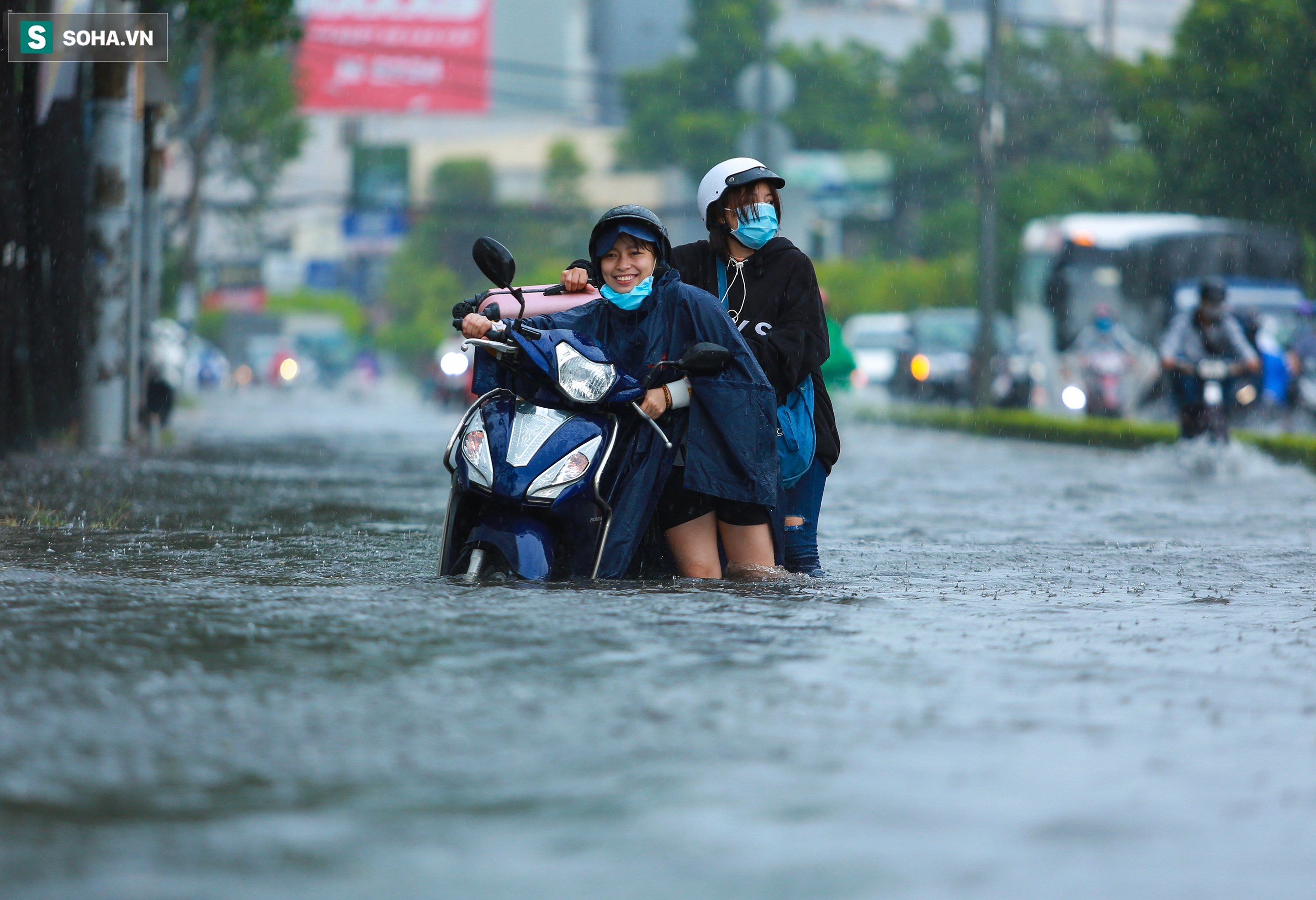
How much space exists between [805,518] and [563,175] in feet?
274

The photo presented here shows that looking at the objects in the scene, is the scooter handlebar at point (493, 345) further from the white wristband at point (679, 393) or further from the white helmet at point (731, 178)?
the white helmet at point (731, 178)

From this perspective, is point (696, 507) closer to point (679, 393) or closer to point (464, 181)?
point (679, 393)

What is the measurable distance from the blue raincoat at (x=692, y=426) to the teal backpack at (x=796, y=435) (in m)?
0.26

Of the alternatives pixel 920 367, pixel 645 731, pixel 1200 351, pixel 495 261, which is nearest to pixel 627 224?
pixel 495 261

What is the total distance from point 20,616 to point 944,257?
5766 cm

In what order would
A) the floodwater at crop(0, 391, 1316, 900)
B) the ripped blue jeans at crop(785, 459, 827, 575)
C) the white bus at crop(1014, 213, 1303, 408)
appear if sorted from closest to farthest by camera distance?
1. the floodwater at crop(0, 391, 1316, 900)
2. the ripped blue jeans at crop(785, 459, 827, 575)
3. the white bus at crop(1014, 213, 1303, 408)

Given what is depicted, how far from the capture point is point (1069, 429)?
71.0ft

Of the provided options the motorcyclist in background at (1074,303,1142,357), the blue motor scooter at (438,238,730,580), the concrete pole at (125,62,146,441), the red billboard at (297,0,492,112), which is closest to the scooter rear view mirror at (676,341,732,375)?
the blue motor scooter at (438,238,730,580)

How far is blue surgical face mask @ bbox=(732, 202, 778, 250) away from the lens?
255 inches

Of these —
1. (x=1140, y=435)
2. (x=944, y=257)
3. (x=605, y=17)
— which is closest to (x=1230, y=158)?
(x=1140, y=435)

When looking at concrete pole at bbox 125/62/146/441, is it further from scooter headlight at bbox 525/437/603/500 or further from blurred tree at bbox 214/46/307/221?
blurred tree at bbox 214/46/307/221

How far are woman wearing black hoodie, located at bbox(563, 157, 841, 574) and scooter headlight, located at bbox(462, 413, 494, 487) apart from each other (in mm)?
602

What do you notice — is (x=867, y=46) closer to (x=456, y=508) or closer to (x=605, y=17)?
(x=605, y=17)

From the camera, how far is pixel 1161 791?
375 centimetres
